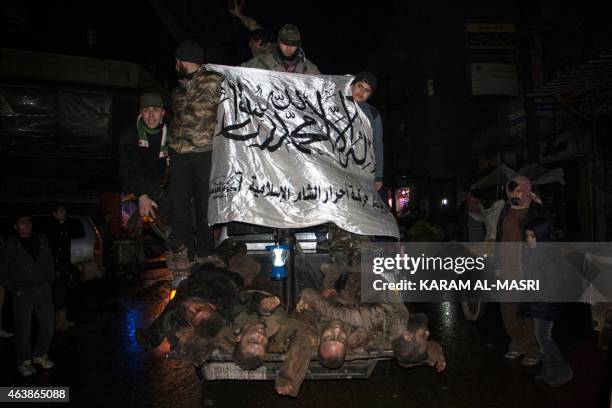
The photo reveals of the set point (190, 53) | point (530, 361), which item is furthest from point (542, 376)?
point (190, 53)

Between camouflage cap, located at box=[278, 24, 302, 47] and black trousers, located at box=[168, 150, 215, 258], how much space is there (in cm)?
144

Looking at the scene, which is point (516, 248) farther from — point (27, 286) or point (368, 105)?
point (27, 286)

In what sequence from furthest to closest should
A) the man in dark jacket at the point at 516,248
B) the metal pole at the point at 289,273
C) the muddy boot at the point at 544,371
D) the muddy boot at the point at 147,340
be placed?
the man in dark jacket at the point at 516,248, the muddy boot at the point at 544,371, the metal pole at the point at 289,273, the muddy boot at the point at 147,340

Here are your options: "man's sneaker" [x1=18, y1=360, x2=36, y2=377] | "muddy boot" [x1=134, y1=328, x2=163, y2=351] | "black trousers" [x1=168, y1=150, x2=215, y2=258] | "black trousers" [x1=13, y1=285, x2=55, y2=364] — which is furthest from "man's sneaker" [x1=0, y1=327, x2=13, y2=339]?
"muddy boot" [x1=134, y1=328, x2=163, y2=351]

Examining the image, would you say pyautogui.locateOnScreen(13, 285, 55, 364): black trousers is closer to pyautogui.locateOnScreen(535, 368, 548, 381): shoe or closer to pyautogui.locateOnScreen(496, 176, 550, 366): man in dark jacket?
pyautogui.locateOnScreen(496, 176, 550, 366): man in dark jacket

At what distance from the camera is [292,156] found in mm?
4133

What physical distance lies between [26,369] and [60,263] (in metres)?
2.21

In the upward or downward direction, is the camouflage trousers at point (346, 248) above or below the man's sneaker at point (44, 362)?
above

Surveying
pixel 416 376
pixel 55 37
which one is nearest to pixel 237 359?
pixel 416 376

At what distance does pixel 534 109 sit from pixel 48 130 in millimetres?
17882

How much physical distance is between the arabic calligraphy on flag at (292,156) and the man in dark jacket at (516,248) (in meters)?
2.23

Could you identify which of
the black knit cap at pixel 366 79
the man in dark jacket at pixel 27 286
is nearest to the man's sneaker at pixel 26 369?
the man in dark jacket at pixel 27 286

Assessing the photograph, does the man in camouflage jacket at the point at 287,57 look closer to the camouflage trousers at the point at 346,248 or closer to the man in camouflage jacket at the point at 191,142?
the man in camouflage jacket at the point at 191,142

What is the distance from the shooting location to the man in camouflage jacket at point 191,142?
4.13 m
